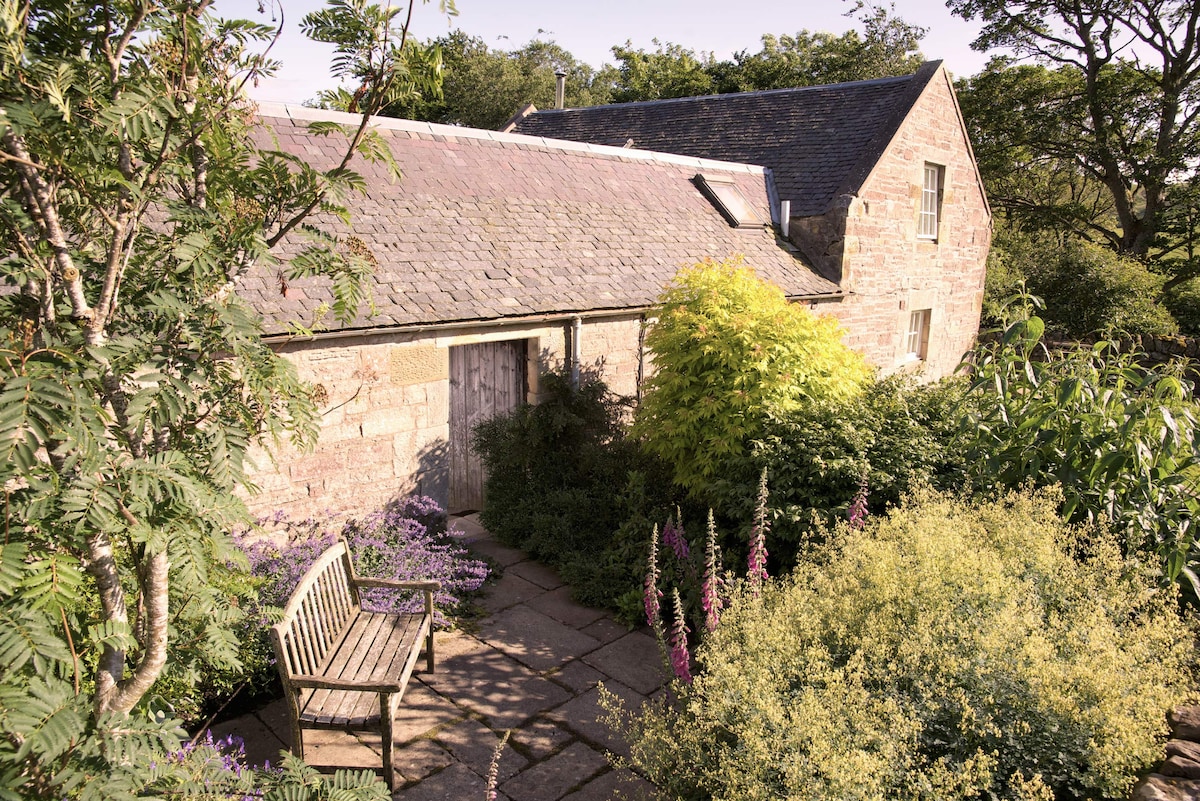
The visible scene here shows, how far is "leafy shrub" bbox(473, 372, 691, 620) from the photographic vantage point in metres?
7.51

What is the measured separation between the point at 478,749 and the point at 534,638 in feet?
5.08

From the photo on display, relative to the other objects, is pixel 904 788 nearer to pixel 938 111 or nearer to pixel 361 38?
pixel 361 38

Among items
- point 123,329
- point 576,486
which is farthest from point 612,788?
point 576,486

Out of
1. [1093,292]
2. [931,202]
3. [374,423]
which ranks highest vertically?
[931,202]

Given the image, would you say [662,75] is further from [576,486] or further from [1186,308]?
[576,486]

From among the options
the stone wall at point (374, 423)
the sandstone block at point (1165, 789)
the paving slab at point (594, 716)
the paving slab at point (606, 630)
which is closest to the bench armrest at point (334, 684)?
the paving slab at point (594, 716)

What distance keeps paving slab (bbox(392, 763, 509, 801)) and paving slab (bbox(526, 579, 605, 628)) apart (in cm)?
214

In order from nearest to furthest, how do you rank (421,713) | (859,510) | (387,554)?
(421,713), (859,510), (387,554)

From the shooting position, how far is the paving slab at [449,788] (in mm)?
4574

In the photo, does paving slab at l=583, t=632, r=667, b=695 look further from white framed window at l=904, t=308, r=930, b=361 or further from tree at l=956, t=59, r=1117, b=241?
tree at l=956, t=59, r=1117, b=241

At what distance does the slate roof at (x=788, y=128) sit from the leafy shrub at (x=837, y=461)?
24.1 feet

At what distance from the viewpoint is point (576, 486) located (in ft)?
29.0

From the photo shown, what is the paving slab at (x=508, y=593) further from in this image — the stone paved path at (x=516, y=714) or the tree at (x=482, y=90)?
the tree at (x=482, y=90)

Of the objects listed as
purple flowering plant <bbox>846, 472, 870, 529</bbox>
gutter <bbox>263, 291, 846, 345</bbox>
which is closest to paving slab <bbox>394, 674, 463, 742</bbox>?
gutter <bbox>263, 291, 846, 345</bbox>
